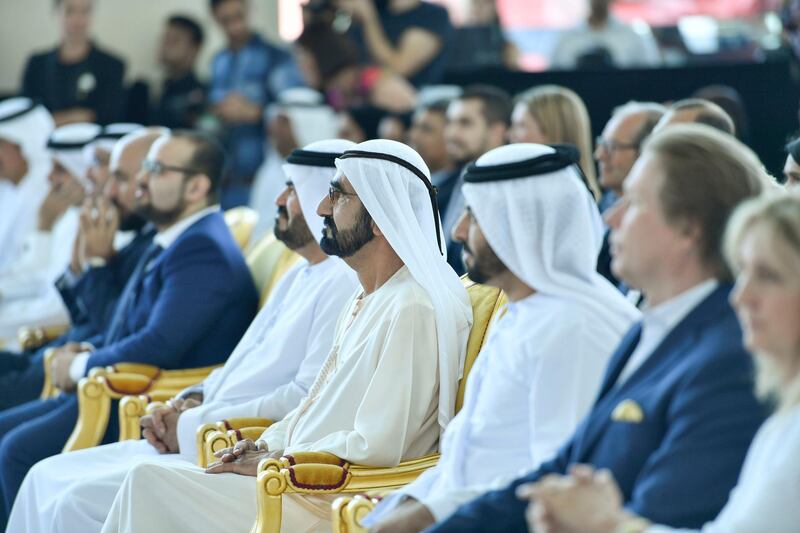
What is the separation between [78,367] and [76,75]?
479 cm

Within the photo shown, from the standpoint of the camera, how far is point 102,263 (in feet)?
19.4

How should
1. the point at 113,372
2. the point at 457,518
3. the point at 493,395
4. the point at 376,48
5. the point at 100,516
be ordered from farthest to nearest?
the point at 376,48 < the point at 113,372 < the point at 100,516 < the point at 493,395 < the point at 457,518

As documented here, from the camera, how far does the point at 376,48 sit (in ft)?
27.5

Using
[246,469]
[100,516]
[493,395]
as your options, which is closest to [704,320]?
[493,395]

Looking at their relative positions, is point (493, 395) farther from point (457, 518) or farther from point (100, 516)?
point (100, 516)

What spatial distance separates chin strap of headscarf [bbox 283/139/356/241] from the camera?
4406mm

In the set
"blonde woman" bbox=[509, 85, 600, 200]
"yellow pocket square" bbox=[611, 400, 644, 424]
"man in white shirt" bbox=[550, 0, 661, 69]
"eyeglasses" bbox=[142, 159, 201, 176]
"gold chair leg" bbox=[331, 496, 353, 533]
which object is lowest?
"man in white shirt" bbox=[550, 0, 661, 69]

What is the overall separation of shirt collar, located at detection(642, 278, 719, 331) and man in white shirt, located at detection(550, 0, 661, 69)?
5.95 metres

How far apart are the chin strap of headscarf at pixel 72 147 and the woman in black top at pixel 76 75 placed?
85.3 inches

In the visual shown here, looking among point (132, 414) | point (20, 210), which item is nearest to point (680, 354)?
point (132, 414)

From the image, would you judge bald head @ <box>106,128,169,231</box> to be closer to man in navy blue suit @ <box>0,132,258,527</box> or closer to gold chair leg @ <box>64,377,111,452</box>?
man in navy blue suit @ <box>0,132,258,527</box>

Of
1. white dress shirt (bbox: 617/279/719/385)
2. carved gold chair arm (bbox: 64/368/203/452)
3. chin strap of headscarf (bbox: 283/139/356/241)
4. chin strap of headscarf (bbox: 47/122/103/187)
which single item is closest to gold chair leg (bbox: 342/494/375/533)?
white dress shirt (bbox: 617/279/719/385)

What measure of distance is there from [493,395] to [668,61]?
21.1 feet

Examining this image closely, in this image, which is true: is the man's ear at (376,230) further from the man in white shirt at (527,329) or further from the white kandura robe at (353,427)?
the man in white shirt at (527,329)
